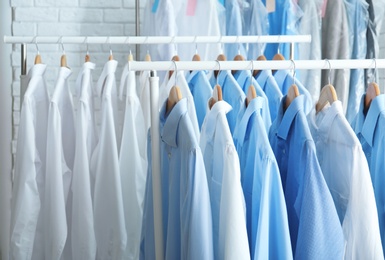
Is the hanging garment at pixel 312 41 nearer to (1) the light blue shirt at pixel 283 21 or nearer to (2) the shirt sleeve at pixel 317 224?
(1) the light blue shirt at pixel 283 21

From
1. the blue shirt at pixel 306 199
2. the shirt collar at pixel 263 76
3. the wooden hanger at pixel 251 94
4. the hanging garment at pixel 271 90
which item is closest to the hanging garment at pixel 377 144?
the blue shirt at pixel 306 199

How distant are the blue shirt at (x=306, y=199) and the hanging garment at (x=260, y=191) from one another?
45mm

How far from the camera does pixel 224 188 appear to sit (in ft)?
4.63

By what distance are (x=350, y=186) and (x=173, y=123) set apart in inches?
17.5

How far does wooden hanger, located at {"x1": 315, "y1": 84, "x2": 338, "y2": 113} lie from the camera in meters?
1.57

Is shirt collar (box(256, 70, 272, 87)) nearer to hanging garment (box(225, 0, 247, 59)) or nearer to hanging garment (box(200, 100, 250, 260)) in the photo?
hanging garment (box(200, 100, 250, 260))

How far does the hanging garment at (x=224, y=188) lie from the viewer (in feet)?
4.50

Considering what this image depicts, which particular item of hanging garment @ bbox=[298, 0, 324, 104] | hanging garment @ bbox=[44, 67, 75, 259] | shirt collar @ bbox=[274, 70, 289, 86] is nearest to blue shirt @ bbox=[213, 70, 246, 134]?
shirt collar @ bbox=[274, 70, 289, 86]

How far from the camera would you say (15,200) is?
81.4 inches

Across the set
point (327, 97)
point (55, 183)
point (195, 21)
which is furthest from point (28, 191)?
point (195, 21)

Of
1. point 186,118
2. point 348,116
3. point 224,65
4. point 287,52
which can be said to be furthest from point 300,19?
point 186,118

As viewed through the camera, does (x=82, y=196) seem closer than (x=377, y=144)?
No

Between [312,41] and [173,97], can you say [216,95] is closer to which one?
[173,97]

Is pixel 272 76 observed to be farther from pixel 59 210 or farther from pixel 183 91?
pixel 59 210
